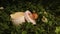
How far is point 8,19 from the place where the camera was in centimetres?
295

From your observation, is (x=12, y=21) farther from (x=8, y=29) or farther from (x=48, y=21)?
(x=48, y=21)

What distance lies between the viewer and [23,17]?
302cm

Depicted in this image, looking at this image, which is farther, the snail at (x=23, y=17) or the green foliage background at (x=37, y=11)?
the snail at (x=23, y=17)

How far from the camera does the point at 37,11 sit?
3.19m

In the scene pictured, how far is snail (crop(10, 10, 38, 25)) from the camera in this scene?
2989 mm

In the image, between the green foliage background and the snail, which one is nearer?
the green foliage background

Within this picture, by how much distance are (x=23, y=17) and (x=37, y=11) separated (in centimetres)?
29

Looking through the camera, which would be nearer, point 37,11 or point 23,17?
point 23,17

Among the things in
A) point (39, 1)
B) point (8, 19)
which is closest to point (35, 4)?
point (39, 1)

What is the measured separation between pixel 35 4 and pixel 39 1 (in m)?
0.16

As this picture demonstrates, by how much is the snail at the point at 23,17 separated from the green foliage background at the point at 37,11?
64mm

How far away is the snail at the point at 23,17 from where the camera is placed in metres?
2.99

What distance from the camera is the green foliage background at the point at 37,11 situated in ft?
9.30

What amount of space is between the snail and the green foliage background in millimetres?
64
